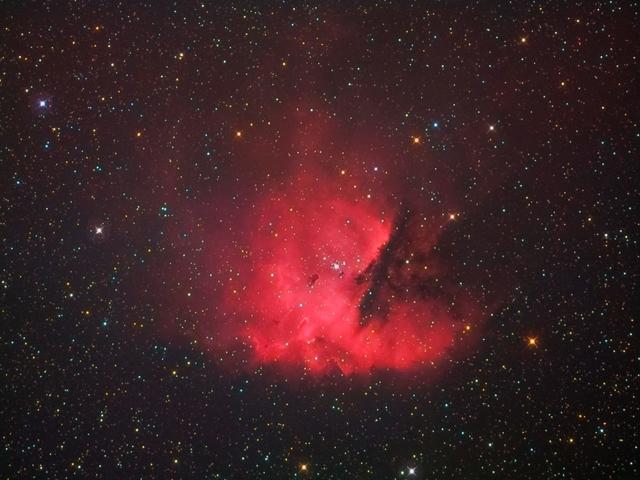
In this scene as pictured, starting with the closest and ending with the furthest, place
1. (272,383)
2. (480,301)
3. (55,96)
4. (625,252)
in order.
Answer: (55,96) → (625,252) → (480,301) → (272,383)

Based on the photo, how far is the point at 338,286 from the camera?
11.7ft

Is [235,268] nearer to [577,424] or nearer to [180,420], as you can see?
[180,420]

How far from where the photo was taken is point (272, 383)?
358cm

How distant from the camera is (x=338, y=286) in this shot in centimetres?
357

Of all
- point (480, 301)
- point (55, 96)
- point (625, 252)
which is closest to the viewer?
point (55, 96)

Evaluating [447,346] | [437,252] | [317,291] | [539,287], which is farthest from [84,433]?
[539,287]

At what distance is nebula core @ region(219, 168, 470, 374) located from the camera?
10.9ft

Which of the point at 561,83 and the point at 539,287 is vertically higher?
the point at 561,83

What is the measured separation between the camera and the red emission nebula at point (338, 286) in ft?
10.9

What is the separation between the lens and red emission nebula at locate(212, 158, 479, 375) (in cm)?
332

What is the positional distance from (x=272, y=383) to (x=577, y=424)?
2732mm

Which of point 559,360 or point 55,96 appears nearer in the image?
point 55,96

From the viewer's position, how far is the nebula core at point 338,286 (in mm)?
3322

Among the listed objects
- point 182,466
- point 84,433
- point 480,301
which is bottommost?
point 182,466
